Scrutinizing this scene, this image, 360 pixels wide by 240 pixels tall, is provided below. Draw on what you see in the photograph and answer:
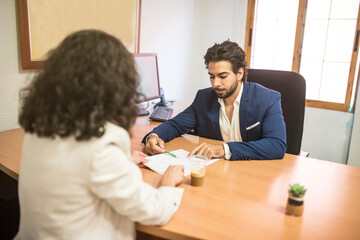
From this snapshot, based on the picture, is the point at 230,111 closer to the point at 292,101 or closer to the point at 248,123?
the point at 248,123

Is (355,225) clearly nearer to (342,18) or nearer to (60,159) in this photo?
(60,159)

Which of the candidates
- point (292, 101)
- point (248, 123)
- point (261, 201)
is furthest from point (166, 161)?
point (292, 101)

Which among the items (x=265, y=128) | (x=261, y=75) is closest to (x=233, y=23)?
(x=261, y=75)

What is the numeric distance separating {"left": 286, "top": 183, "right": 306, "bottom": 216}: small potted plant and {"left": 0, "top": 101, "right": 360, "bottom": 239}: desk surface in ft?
0.08

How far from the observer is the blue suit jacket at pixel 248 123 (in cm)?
154

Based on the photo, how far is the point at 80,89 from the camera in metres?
0.79

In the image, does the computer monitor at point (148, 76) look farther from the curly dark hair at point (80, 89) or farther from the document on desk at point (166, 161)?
the curly dark hair at point (80, 89)

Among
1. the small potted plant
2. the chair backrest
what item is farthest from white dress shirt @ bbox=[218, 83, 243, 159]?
the small potted plant

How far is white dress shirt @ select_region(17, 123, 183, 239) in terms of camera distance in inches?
31.4

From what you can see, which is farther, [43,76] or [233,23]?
[233,23]

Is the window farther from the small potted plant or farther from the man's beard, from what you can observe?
the small potted plant

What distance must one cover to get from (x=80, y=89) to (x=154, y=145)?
2.70ft

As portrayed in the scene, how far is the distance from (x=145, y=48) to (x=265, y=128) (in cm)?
162

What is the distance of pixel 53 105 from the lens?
0.81 meters
